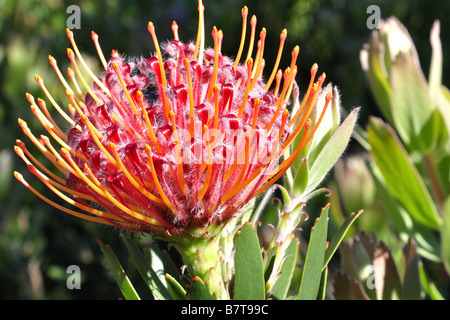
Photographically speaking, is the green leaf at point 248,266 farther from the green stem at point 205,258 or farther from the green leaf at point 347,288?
the green leaf at point 347,288

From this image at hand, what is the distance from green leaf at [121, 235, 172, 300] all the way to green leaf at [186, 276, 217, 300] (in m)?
0.13

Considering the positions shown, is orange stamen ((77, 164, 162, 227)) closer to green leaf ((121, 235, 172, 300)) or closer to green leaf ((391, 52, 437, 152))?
green leaf ((121, 235, 172, 300))

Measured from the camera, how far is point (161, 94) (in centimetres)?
74

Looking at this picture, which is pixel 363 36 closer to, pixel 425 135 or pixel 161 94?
pixel 425 135

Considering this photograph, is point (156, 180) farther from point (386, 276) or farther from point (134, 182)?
point (386, 276)

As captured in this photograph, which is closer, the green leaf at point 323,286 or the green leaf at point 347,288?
the green leaf at point 323,286

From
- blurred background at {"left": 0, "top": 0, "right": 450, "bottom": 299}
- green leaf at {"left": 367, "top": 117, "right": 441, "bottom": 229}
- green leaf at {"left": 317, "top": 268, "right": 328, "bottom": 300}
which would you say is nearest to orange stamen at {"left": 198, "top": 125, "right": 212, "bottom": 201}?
green leaf at {"left": 317, "top": 268, "right": 328, "bottom": 300}

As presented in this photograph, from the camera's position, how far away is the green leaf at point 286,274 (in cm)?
82

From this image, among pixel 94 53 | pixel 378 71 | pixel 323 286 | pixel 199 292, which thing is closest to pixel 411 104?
pixel 378 71

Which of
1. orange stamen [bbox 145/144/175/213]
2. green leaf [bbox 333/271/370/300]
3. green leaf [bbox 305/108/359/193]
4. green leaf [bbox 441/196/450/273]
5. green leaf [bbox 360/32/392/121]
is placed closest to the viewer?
orange stamen [bbox 145/144/175/213]

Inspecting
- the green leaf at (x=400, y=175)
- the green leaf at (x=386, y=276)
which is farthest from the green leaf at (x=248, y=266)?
the green leaf at (x=400, y=175)

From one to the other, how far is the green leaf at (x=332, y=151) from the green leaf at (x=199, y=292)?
224 millimetres

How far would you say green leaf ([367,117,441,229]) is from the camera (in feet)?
3.31
